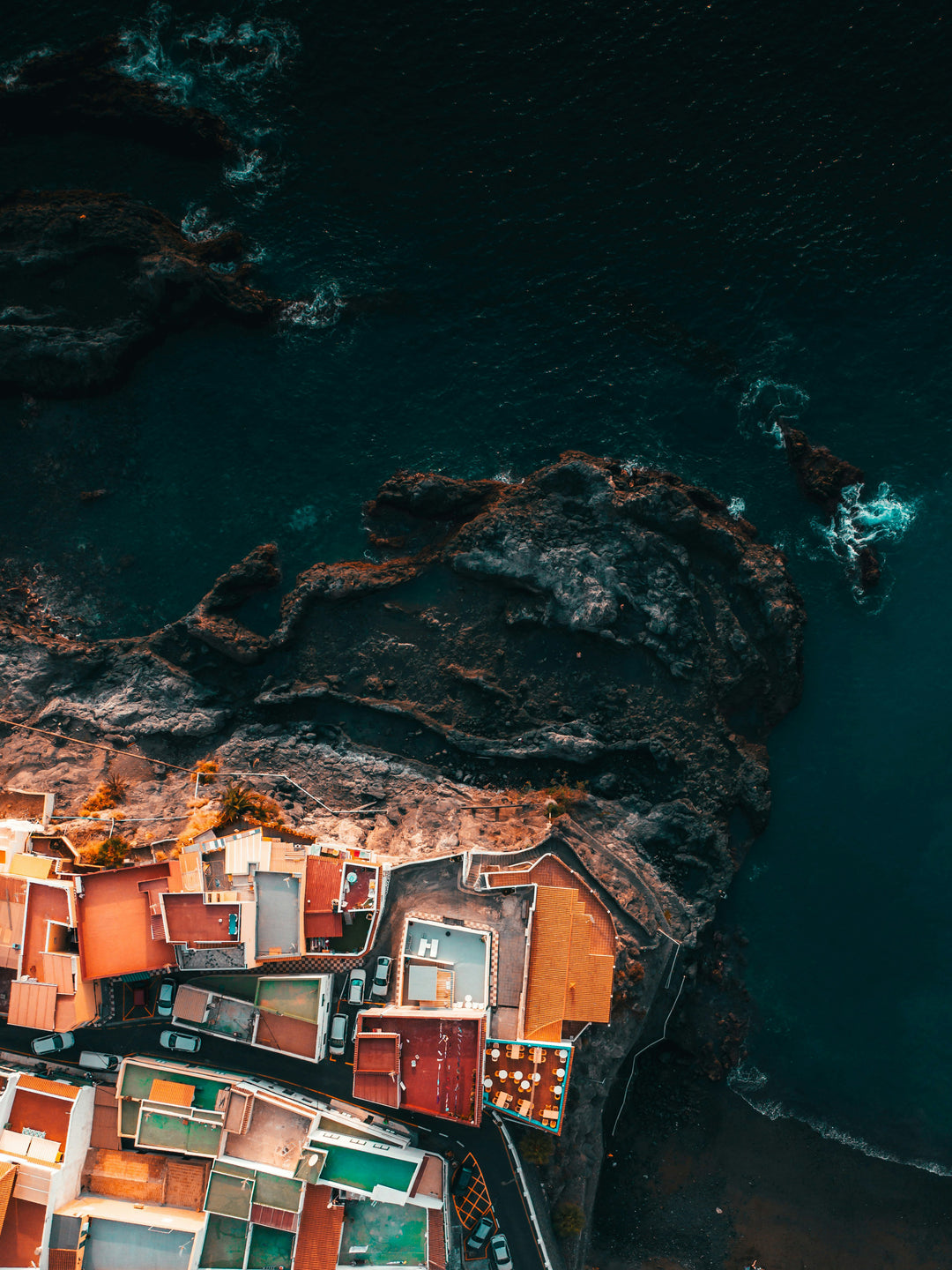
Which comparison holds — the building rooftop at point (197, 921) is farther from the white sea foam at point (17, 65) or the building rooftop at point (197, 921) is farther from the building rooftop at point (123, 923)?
the white sea foam at point (17, 65)

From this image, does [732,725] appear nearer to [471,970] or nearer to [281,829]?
[471,970]

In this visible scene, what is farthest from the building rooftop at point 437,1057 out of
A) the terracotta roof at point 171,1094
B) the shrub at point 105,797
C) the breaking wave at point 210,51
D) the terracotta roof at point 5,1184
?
the breaking wave at point 210,51

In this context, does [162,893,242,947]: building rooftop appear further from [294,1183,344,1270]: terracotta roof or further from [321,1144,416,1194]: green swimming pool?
[294,1183,344,1270]: terracotta roof

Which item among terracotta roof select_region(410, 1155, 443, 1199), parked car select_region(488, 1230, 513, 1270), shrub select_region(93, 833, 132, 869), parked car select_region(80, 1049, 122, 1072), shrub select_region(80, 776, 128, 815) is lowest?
parked car select_region(488, 1230, 513, 1270)

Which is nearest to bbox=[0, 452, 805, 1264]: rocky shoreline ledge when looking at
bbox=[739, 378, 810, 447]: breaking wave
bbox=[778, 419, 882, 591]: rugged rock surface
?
bbox=[778, 419, 882, 591]: rugged rock surface

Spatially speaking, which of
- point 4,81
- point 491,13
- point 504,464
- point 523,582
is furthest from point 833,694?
point 4,81
